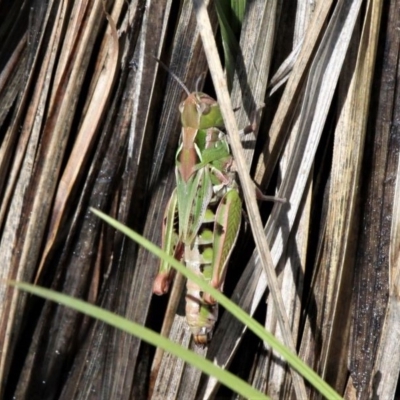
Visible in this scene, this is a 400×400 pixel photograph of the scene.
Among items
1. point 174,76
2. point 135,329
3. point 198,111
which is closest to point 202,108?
point 198,111

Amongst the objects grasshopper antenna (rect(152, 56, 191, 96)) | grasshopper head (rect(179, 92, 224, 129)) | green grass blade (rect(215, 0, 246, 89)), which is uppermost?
green grass blade (rect(215, 0, 246, 89))

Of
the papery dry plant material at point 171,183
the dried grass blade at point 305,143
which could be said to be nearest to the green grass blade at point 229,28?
the papery dry plant material at point 171,183

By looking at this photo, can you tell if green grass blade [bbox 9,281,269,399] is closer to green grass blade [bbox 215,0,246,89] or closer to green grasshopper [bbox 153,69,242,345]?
green grasshopper [bbox 153,69,242,345]

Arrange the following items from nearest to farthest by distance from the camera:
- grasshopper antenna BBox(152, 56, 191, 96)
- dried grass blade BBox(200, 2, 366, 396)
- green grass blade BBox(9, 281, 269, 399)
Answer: green grass blade BBox(9, 281, 269, 399), dried grass blade BBox(200, 2, 366, 396), grasshopper antenna BBox(152, 56, 191, 96)

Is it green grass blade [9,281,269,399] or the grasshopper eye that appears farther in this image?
the grasshopper eye

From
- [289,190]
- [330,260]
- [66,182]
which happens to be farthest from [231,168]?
[66,182]

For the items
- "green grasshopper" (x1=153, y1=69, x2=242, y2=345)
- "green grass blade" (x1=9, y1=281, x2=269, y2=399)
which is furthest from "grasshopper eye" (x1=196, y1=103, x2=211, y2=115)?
"green grass blade" (x1=9, y1=281, x2=269, y2=399)

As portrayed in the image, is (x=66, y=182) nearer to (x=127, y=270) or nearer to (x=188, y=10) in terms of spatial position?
(x=127, y=270)
